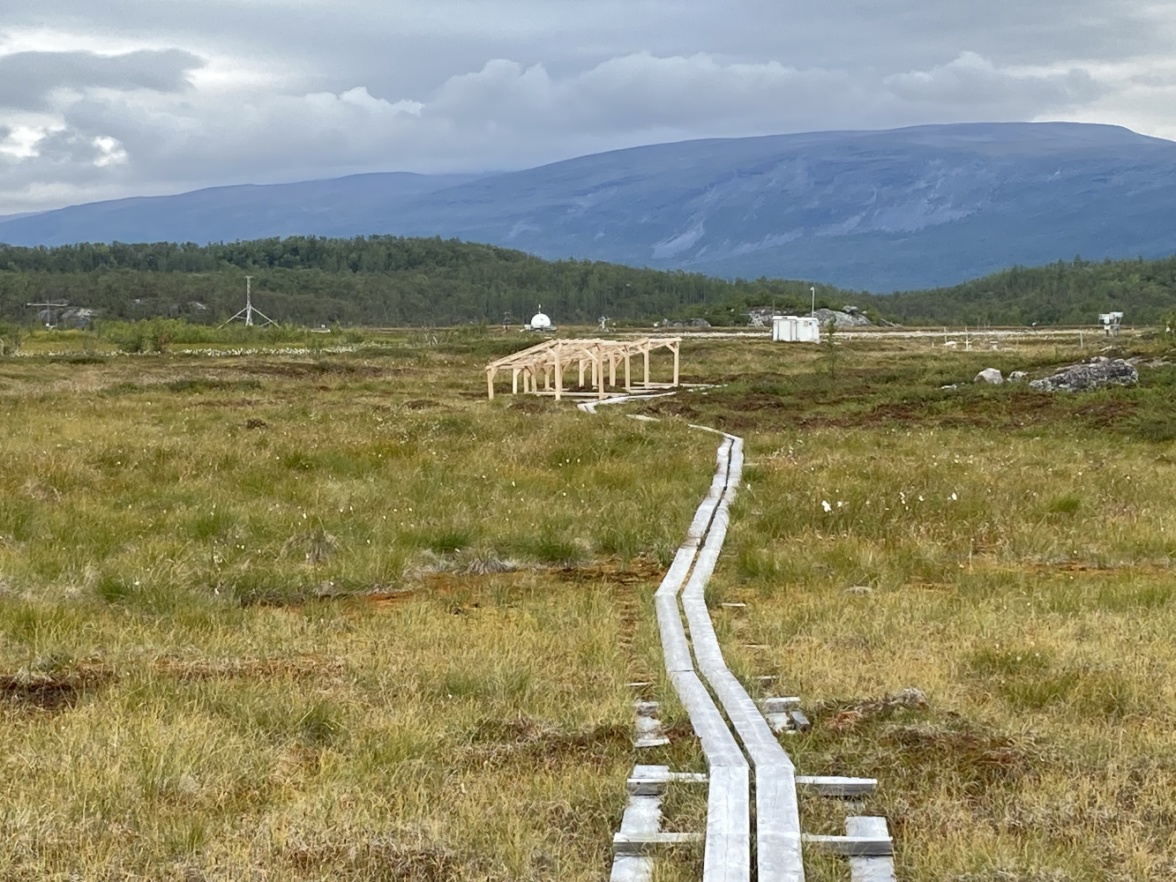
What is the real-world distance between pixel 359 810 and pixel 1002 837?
261 cm

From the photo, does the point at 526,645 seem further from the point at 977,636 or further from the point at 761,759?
the point at 977,636

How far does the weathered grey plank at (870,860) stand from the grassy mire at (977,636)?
70mm

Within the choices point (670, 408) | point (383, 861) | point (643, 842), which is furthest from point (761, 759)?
point (670, 408)

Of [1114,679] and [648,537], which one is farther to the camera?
[648,537]

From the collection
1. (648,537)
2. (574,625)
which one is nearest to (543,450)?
(648,537)

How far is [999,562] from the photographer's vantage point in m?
12.0

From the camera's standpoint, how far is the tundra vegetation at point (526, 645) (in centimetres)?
505

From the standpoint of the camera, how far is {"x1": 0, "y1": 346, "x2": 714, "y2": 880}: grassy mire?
500 cm

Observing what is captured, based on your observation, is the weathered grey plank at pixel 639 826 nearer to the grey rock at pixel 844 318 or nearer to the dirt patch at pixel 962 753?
the dirt patch at pixel 962 753

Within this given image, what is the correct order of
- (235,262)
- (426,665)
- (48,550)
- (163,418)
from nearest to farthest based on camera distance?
1. (426,665)
2. (48,550)
3. (163,418)
4. (235,262)

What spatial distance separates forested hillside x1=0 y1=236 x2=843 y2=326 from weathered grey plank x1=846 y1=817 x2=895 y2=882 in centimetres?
12173

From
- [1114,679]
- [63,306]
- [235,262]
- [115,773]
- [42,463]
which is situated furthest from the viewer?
[235,262]

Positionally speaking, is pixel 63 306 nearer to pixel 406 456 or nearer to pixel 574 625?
pixel 406 456

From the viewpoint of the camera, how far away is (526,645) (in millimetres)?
8281
